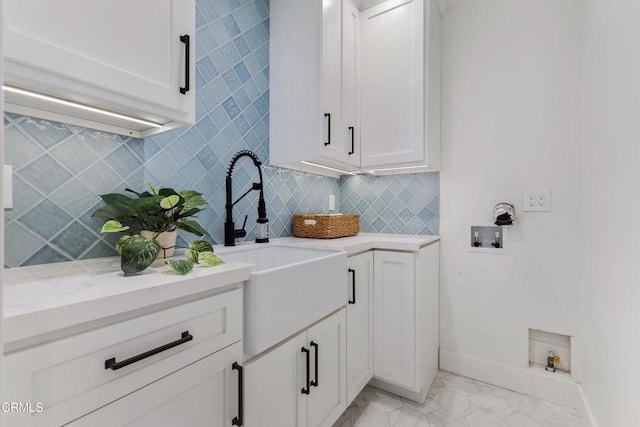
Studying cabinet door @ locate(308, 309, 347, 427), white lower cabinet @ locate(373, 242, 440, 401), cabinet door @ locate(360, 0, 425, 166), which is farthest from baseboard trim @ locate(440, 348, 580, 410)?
cabinet door @ locate(360, 0, 425, 166)

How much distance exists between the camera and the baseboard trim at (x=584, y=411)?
54.5 inches

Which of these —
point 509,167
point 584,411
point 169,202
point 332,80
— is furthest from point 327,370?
point 509,167

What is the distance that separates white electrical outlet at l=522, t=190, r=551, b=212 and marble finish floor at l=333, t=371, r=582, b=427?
1.14 meters

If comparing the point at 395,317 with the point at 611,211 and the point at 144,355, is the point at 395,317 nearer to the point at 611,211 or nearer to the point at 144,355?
Answer: the point at 611,211

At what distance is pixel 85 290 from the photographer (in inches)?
24.4

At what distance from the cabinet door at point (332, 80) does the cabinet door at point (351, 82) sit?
2.0 inches

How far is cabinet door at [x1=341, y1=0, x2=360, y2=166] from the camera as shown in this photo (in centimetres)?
185

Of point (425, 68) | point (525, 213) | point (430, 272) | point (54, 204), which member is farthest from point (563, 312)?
point (54, 204)

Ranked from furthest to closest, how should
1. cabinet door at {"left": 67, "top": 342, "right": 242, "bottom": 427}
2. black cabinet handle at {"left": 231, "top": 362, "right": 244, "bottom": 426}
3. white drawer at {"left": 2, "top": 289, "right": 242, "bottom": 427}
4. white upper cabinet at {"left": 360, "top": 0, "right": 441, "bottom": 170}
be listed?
white upper cabinet at {"left": 360, "top": 0, "right": 441, "bottom": 170}
black cabinet handle at {"left": 231, "top": 362, "right": 244, "bottom": 426}
cabinet door at {"left": 67, "top": 342, "right": 242, "bottom": 427}
white drawer at {"left": 2, "top": 289, "right": 242, "bottom": 427}

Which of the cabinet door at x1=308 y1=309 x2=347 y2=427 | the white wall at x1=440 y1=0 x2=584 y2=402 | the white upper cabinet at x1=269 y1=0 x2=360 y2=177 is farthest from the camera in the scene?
the white wall at x1=440 y1=0 x2=584 y2=402

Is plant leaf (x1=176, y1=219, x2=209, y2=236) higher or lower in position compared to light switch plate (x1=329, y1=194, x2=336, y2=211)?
lower

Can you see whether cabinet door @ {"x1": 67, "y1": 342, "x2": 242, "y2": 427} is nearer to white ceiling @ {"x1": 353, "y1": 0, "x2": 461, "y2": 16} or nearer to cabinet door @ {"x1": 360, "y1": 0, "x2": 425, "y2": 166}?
cabinet door @ {"x1": 360, "y1": 0, "x2": 425, "y2": 166}

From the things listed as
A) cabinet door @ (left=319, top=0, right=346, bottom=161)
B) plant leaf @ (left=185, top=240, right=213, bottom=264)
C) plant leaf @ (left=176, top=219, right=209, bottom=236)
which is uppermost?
cabinet door @ (left=319, top=0, right=346, bottom=161)

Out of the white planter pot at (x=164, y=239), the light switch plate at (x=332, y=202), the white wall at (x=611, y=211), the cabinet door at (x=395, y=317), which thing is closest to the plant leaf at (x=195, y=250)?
the white planter pot at (x=164, y=239)
